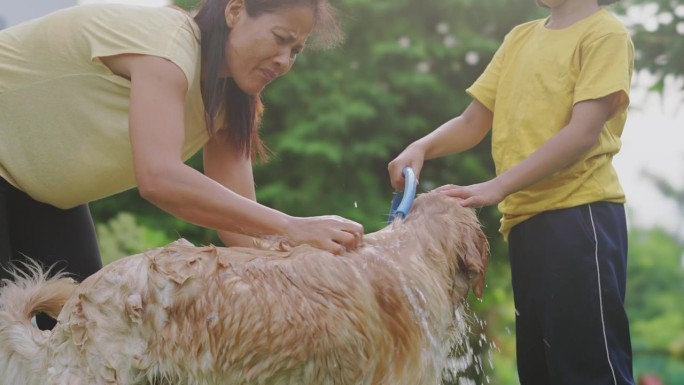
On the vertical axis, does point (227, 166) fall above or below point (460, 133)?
below

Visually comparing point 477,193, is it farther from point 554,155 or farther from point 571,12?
point 571,12

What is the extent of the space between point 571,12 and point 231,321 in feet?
5.95

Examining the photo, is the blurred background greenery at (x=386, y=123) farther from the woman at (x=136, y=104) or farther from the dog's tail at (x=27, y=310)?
the dog's tail at (x=27, y=310)

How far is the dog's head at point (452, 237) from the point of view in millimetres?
3062

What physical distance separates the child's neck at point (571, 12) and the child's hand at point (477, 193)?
716 mm

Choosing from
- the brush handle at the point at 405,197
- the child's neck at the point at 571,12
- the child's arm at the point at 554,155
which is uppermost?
the child's neck at the point at 571,12

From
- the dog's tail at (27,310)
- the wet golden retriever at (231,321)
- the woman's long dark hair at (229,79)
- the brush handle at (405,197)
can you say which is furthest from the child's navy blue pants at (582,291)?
the dog's tail at (27,310)

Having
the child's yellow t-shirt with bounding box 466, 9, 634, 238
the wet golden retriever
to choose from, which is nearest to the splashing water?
the wet golden retriever

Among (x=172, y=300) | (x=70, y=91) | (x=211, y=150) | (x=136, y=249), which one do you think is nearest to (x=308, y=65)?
(x=136, y=249)

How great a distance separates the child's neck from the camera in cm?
351

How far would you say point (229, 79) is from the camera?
11.3ft

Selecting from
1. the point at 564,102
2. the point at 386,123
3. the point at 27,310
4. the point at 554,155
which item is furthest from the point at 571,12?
the point at 386,123

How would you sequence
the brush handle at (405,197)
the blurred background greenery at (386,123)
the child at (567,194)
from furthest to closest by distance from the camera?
the blurred background greenery at (386,123) → the child at (567,194) → the brush handle at (405,197)

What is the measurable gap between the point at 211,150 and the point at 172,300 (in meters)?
1.21
